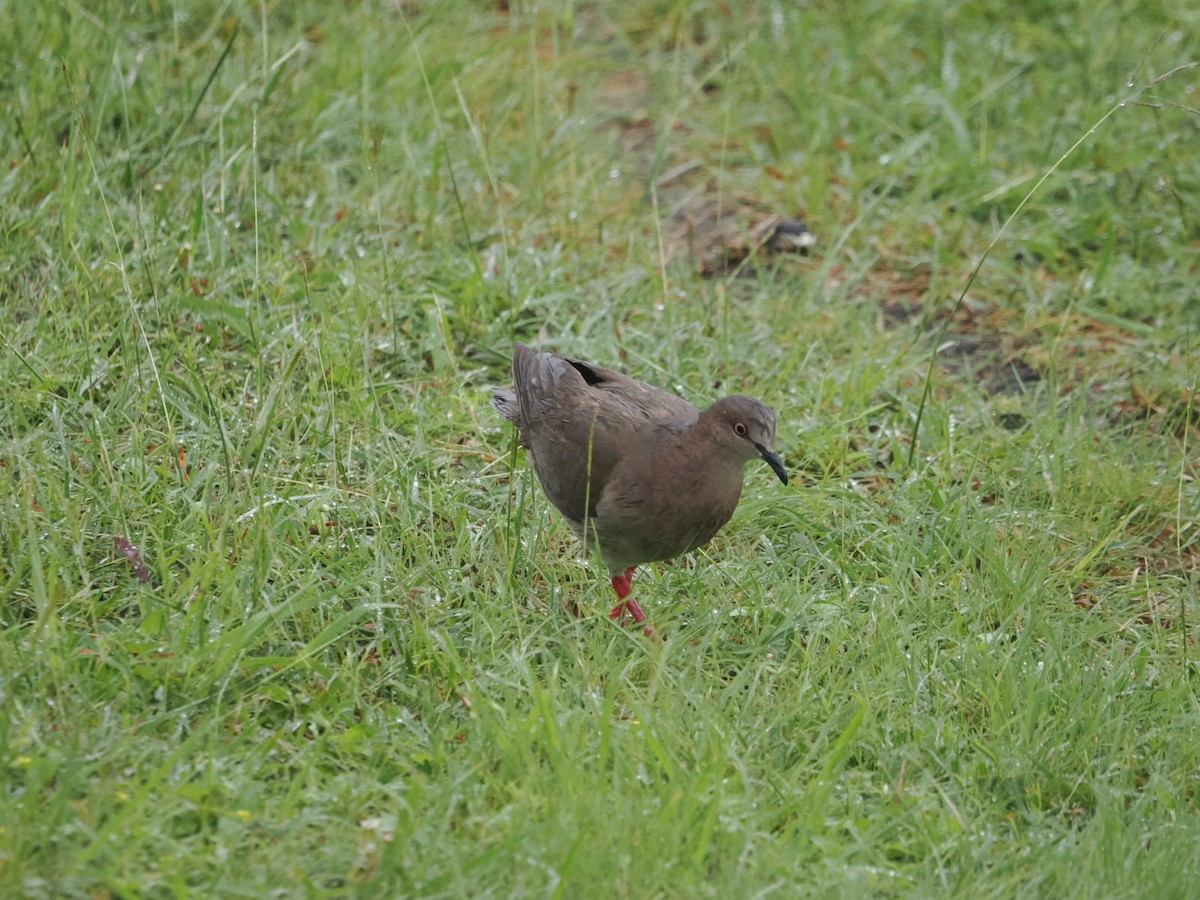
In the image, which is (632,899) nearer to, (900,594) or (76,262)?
(900,594)

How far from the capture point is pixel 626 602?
4.16 meters

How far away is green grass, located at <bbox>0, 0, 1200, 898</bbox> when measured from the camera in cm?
326

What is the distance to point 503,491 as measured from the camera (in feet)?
15.6

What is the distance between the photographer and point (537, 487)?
4836 mm

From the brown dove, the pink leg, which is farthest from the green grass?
the brown dove

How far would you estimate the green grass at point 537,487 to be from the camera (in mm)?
3256

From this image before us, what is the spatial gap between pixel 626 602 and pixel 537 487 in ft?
2.67

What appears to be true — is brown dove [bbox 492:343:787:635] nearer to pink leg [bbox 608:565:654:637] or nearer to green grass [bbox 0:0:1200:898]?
pink leg [bbox 608:565:654:637]

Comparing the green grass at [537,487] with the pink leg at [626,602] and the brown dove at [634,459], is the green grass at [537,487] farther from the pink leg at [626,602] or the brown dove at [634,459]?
the brown dove at [634,459]

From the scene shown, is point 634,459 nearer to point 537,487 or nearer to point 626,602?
point 626,602

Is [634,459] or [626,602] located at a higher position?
[634,459]

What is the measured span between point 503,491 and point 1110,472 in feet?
7.37

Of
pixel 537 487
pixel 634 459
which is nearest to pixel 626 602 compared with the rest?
pixel 634 459

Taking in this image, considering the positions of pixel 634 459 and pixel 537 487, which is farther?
pixel 537 487
